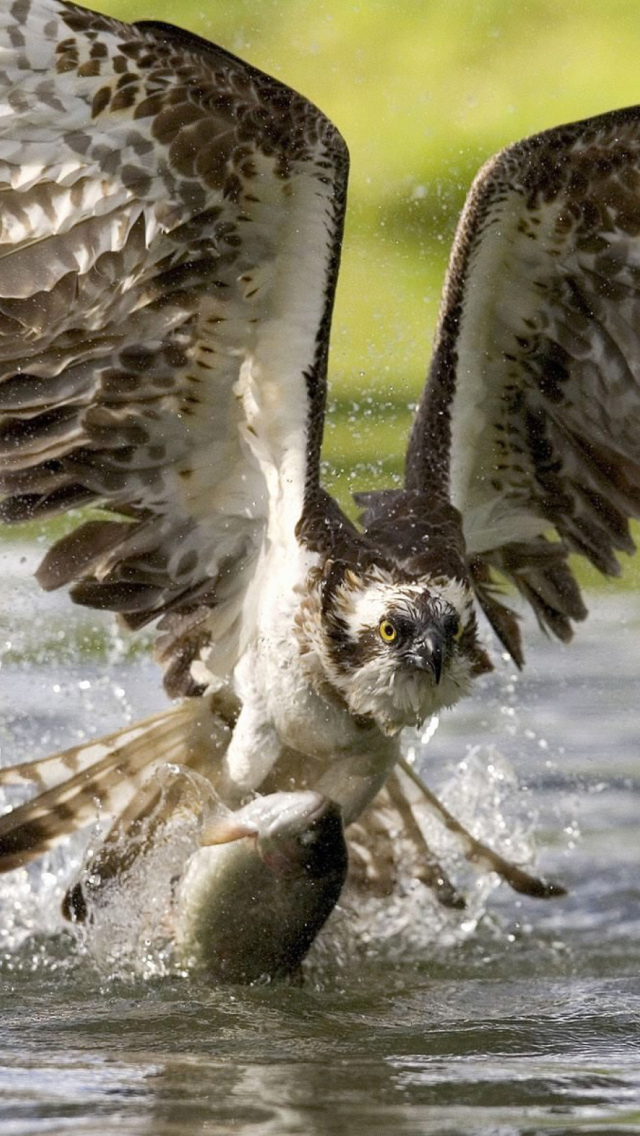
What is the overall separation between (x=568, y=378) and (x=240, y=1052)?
7.12 feet

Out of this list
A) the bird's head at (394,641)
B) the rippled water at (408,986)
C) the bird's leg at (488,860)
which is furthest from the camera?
the bird's leg at (488,860)

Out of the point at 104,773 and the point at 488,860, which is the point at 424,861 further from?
the point at 104,773

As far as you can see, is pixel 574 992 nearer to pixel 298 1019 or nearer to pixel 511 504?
pixel 298 1019

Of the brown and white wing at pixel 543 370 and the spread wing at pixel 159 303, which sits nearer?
the spread wing at pixel 159 303

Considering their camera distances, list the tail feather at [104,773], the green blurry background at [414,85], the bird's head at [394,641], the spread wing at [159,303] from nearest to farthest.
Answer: the spread wing at [159,303] → the bird's head at [394,641] → the tail feather at [104,773] → the green blurry background at [414,85]

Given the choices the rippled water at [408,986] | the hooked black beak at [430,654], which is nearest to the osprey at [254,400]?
the hooked black beak at [430,654]

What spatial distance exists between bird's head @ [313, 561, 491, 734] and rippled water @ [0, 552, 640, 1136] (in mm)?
678

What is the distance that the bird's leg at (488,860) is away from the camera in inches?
203

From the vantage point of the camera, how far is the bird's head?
4.48m

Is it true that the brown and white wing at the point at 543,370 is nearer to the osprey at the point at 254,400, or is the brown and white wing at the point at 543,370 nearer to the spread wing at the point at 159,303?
the osprey at the point at 254,400

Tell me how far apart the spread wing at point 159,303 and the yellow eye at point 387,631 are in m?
0.47

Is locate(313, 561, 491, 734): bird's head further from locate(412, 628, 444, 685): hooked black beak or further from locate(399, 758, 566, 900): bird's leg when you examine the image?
locate(399, 758, 566, 900): bird's leg

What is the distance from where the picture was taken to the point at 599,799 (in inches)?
231

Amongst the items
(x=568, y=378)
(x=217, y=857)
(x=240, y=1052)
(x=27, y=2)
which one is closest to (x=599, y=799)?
(x=568, y=378)
